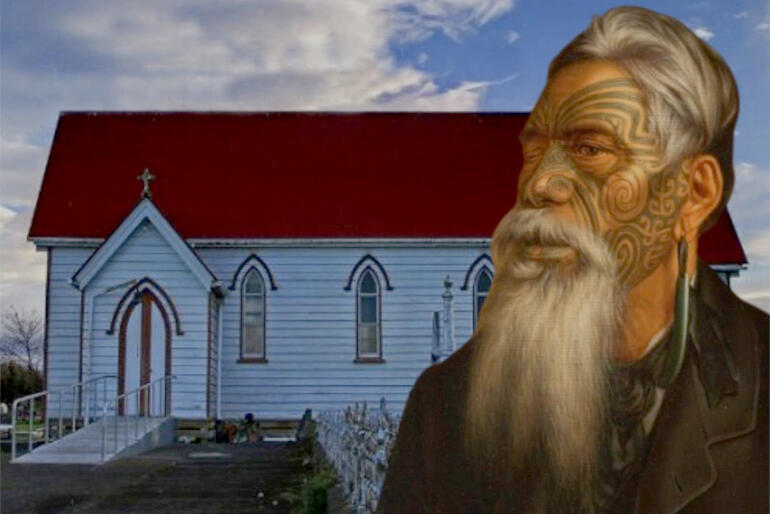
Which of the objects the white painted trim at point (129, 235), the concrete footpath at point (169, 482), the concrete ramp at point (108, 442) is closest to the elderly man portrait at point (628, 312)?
the concrete footpath at point (169, 482)

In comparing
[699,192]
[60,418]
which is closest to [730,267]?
[699,192]

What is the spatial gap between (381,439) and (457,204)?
599 cm

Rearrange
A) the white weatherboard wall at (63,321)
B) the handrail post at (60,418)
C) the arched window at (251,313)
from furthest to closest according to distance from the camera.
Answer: the white weatherboard wall at (63,321) < the arched window at (251,313) < the handrail post at (60,418)

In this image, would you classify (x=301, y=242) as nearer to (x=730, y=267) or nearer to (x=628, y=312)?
(x=730, y=267)

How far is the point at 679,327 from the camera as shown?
16.3 ft

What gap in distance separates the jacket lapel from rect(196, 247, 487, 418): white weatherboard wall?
30.4 feet

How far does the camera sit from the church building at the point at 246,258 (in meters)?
13.6

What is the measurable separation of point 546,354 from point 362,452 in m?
3.27

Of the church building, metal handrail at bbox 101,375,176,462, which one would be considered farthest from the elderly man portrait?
metal handrail at bbox 101,375,176,462

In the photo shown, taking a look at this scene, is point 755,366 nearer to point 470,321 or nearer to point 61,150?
point 470,321

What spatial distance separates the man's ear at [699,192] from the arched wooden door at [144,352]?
12510 millimetres

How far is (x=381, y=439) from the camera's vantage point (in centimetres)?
706

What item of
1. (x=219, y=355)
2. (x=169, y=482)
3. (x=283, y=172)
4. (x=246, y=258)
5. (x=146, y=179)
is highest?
(x=146, y=179)

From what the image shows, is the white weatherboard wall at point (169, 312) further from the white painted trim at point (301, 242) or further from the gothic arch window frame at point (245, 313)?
the gothic arch window frame at point (245, 313)
